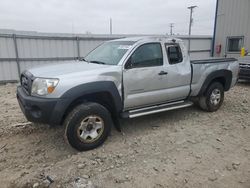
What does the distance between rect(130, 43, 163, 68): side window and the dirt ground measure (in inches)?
54.3

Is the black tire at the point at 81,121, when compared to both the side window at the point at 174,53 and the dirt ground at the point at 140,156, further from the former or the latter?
the side window at the point at 174,53

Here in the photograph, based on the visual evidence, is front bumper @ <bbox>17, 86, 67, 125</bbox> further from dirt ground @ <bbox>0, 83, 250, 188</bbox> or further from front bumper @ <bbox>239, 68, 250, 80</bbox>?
front bumper @ <bbox>239, 68, 250, 80</bbox>

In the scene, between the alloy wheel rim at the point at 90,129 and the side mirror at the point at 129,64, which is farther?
the side mirror at the point at 129,64

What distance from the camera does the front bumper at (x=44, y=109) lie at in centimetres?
323

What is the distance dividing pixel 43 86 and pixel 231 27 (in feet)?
41.2

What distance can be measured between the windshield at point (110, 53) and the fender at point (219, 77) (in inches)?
85.0

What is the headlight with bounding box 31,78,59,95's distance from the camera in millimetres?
3260

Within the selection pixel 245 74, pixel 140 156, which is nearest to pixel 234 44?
pixel 245 74

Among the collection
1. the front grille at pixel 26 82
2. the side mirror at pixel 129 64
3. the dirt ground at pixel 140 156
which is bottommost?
the dirt ground at pixel 140 156

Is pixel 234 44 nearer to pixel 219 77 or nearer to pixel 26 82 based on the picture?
pixel 219 77

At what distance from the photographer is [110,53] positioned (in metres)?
4.39

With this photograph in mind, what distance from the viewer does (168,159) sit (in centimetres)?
346

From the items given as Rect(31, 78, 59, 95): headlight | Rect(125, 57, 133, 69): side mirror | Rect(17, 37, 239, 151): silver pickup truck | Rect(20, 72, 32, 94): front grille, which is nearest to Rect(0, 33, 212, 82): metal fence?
Rect(20, 72, 32, 94): front grille

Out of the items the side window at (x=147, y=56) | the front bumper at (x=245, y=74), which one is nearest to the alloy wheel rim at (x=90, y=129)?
the side window at (x=147, y=56)
